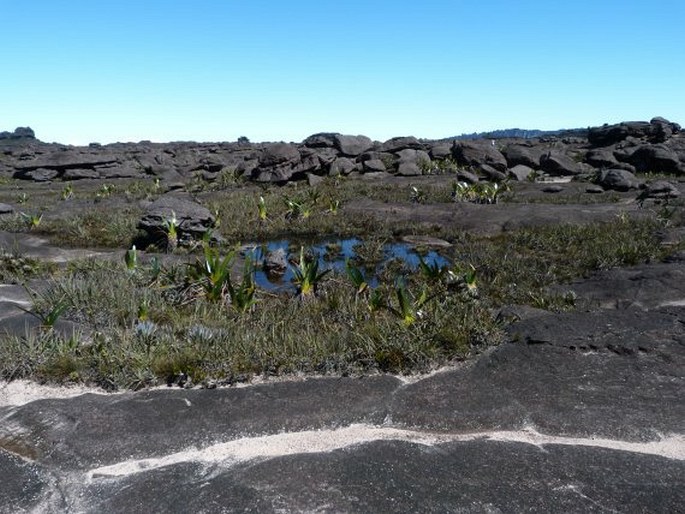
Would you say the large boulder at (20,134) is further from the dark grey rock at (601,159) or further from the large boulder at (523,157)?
the dark grey rock at (601,159)

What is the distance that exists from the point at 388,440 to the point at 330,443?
634 mm

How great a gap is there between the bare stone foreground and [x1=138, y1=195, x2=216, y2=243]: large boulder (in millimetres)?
14027

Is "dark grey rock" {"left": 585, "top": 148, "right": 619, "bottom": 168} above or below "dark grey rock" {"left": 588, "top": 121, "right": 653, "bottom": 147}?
below

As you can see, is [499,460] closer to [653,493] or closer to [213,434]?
[653,493]

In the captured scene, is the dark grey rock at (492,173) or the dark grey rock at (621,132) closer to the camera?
the dark grey rock at (492,173)

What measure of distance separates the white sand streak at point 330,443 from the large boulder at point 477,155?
126 ft

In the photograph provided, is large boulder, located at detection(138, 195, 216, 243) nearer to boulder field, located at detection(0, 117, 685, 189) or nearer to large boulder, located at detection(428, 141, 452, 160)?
boulder field, located at detection(0, 117, 685, 189)

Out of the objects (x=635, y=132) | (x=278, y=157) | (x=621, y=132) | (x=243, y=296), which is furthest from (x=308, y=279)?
(x=635, y=132)

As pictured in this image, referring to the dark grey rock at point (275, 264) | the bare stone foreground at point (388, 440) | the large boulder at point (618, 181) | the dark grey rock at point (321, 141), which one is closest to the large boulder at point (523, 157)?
the large boulder at point (618, 181)

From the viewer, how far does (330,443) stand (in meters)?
6.21

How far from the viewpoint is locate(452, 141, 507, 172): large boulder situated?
4307 centimetres

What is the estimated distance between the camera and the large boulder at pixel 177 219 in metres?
21.3

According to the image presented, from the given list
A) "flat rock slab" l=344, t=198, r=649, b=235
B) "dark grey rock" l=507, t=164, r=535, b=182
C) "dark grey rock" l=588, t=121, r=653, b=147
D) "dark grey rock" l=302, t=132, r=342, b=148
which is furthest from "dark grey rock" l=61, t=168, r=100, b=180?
"dark grey rock" l=588, t=121, r=653, b=147

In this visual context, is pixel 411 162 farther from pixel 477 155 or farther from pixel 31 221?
pixel 31 221
